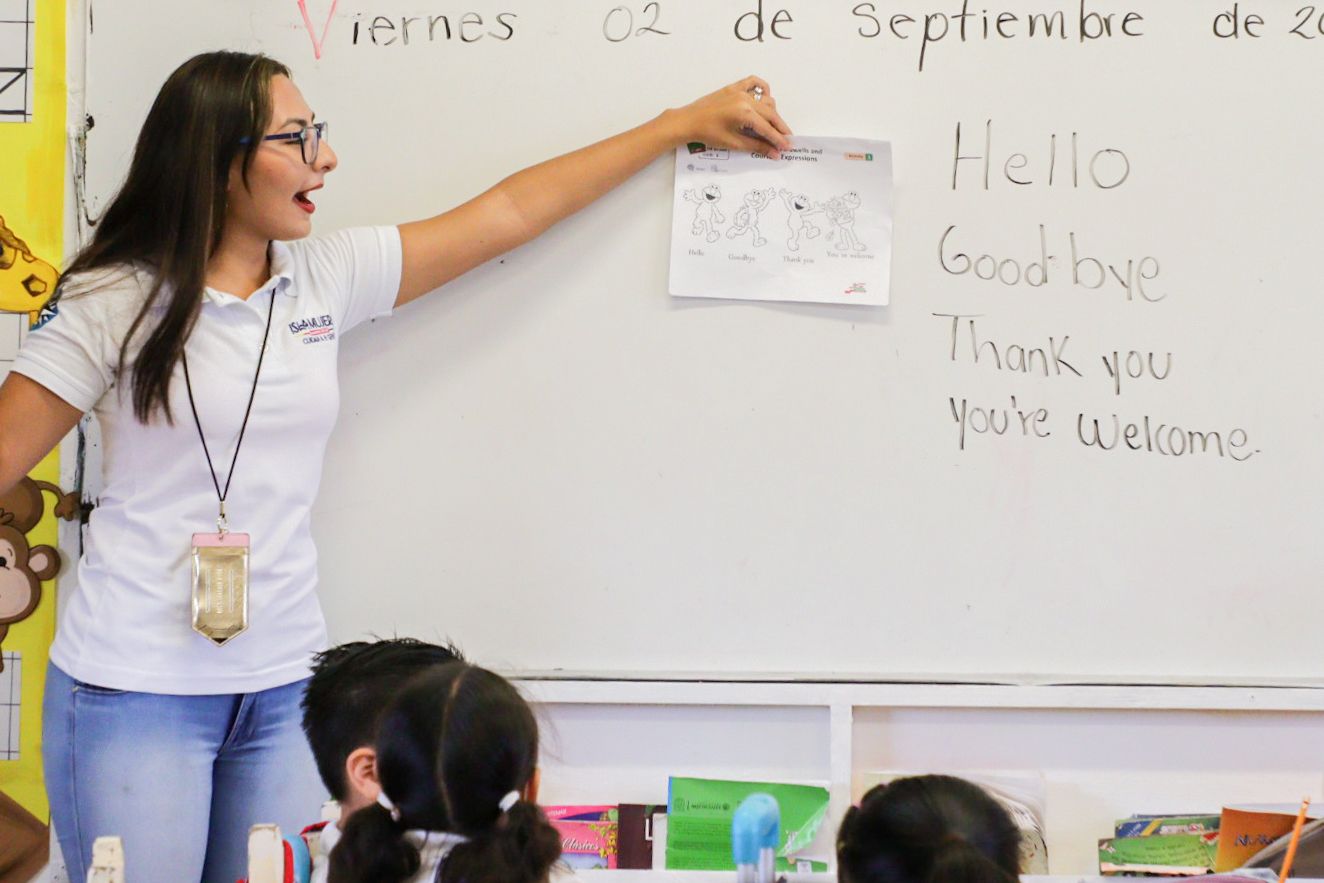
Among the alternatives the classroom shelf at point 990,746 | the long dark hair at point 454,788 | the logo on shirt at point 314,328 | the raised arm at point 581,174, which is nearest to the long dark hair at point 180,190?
the logo on shirt at point 314,328

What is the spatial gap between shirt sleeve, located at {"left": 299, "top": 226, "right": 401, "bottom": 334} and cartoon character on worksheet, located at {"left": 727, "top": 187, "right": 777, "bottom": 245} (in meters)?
0.46

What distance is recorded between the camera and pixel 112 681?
1.42m

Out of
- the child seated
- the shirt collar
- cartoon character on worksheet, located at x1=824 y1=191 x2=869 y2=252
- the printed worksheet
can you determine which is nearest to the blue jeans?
the child seated

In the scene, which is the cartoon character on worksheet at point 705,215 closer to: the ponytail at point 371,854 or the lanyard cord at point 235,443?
the lanyard cord at point 235,443

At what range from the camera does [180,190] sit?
147 centimetres

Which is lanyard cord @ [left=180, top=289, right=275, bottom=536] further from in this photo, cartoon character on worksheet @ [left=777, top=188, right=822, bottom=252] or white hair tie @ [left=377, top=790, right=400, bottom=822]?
cartoon character on worksheet @ [left=777, top=188, right=822, bottom=252]

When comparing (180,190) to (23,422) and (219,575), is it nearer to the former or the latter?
(23,422)

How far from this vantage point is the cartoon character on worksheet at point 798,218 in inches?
70.5

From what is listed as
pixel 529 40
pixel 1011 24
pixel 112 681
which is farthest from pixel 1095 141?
pixel 112 681

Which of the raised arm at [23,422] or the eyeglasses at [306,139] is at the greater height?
the eyeglasses at [306,139]

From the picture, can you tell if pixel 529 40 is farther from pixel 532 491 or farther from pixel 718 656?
pixel 718 656

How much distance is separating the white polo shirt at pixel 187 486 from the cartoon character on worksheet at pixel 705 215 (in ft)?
1.83

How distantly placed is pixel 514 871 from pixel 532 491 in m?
0.84

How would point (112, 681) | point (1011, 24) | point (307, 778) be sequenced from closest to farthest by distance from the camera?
point (112, 681)
point (307, 778)
point (1011, 24)
